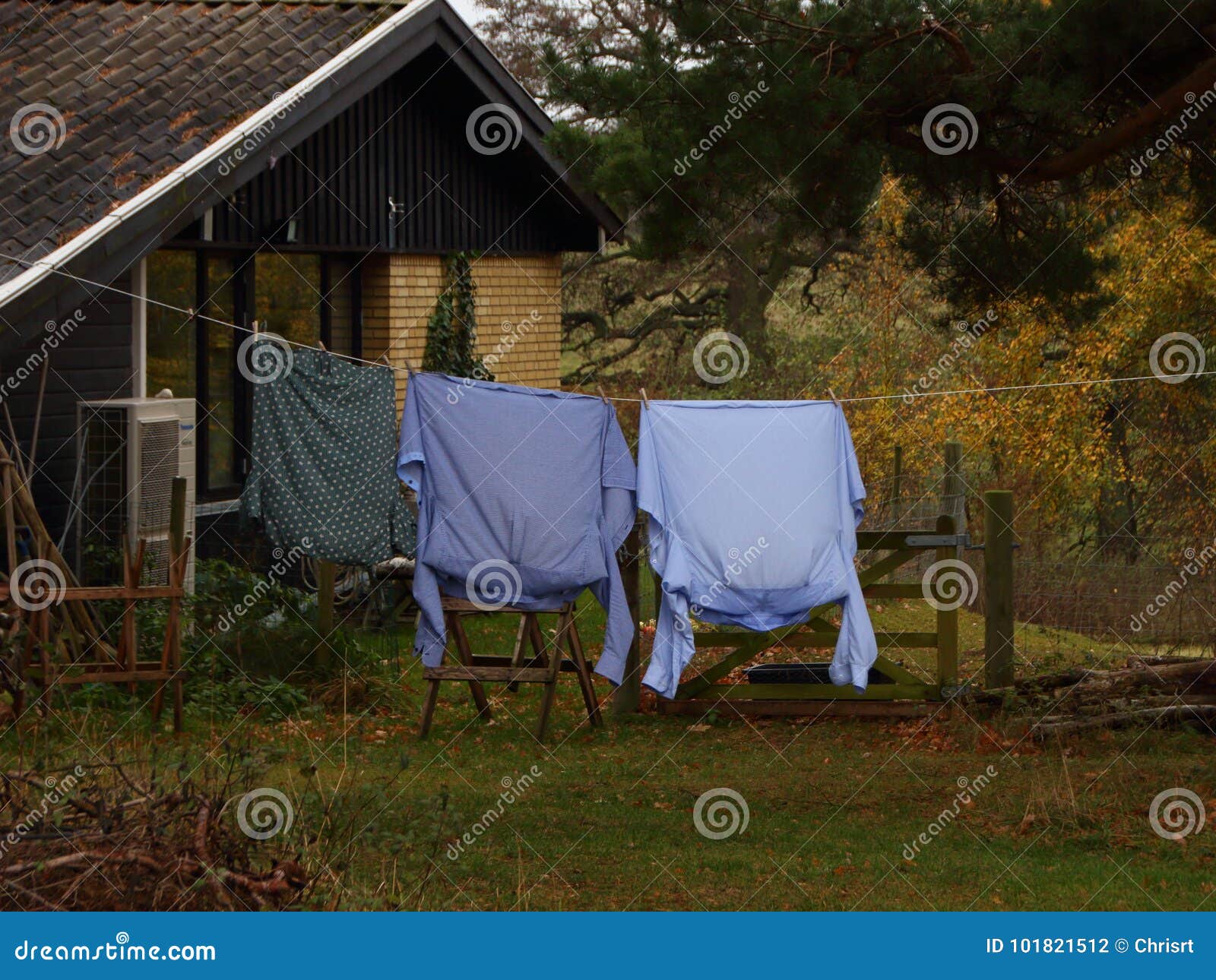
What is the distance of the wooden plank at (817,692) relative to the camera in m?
9.66

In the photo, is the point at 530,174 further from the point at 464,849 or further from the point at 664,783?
the point at 464,849

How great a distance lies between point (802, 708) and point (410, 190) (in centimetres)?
644

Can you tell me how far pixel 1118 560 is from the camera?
517 inches

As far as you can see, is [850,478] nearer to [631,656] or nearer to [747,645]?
[747,645]

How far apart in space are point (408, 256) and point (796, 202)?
20.6 feet

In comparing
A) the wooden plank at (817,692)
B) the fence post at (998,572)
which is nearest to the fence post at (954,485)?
the fence post at (998,572)

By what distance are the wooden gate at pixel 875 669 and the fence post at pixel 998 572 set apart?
0.66ft

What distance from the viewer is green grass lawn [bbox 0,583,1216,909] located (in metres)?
6.00

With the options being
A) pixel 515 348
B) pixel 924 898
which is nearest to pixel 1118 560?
pixel 515 348

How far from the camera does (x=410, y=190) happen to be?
13.6 metres

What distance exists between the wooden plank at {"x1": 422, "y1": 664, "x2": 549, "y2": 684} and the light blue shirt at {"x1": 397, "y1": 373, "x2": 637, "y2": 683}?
558 millimetres

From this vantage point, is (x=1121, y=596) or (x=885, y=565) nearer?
(x=885, y=565)

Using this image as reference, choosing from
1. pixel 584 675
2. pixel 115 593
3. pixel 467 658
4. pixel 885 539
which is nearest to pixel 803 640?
pixel 885 539

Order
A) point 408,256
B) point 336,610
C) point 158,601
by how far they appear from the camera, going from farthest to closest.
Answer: point 408,256, point 336,610, point 158,601
